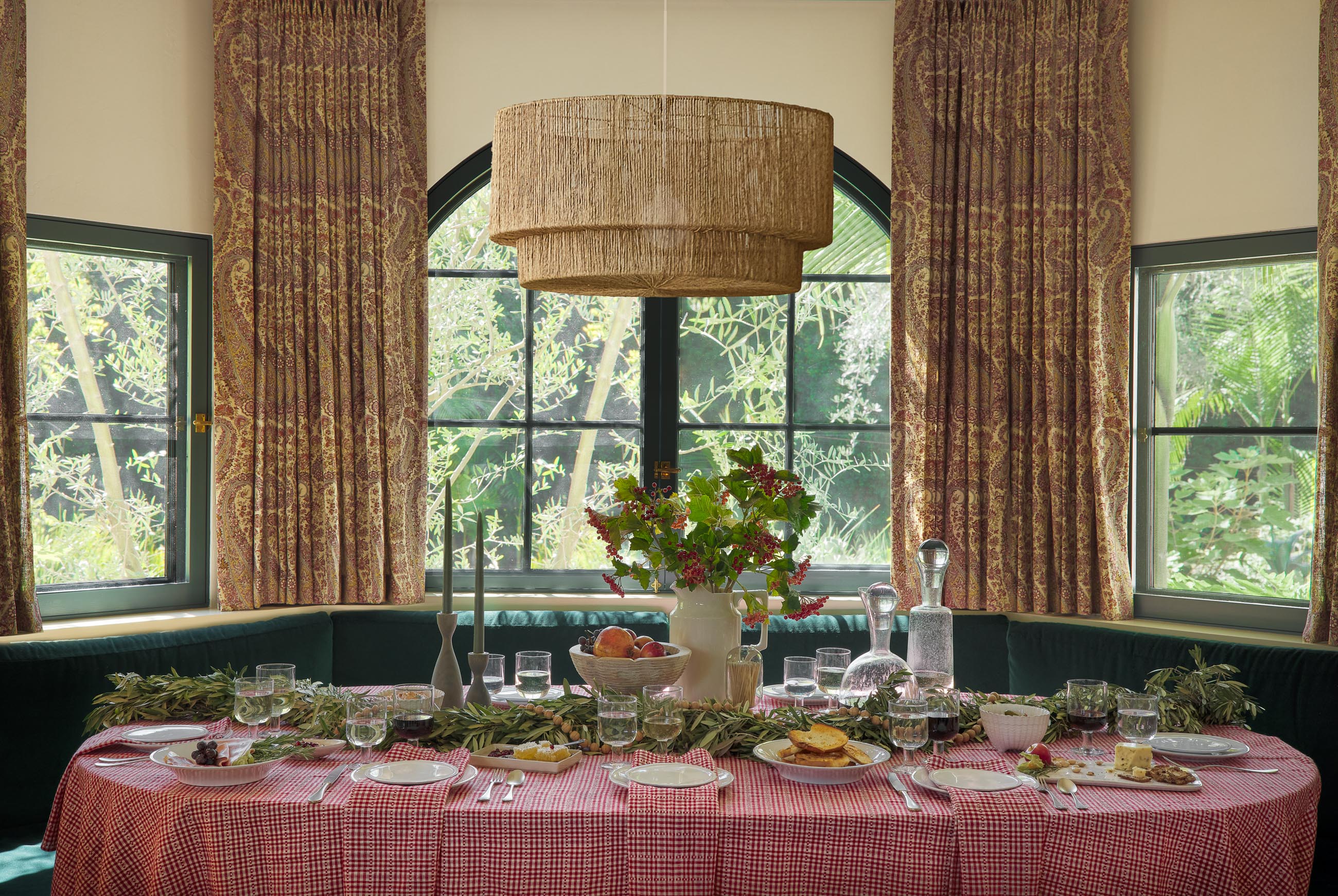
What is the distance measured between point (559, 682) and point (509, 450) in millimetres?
1017

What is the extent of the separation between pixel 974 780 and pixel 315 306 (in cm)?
283

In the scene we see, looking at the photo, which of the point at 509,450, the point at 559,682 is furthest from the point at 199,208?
the point at 559,682

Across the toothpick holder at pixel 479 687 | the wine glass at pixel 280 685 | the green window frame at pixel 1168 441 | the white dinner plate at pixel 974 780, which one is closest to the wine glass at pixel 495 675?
the toothpick holder at pixel 479 687

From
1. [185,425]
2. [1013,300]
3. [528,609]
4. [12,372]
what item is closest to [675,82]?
[1013,300]

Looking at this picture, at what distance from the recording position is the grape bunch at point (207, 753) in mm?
2064

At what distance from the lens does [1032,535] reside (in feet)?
13.0

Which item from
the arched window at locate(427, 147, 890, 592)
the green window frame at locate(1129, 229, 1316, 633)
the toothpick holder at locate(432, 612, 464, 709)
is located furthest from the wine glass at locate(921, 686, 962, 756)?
the arched window at locate(427, 147, 890, 592)

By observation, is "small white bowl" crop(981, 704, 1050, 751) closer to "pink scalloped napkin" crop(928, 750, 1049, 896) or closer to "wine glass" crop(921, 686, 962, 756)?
"wine glass" crop(921, 686, 962, 756)

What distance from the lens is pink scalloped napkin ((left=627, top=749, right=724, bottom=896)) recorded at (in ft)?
6.31

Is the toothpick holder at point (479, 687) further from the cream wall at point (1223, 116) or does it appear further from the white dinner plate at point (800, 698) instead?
the cream wall at point (1223, 116)

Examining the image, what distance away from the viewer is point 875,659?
2.57 meters

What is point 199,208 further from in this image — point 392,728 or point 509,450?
point 392,728

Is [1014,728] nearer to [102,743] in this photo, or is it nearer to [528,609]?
[102,743]

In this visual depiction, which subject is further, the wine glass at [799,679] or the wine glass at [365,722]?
the wine glass at [799,679]
